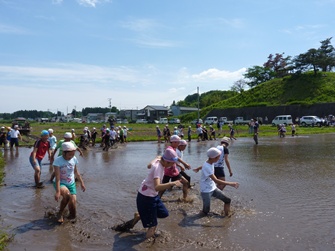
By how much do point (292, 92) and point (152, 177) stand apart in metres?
72.2

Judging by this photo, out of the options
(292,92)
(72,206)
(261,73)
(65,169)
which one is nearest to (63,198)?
(72,206)

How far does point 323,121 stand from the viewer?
159ft

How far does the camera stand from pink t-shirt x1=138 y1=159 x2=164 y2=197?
5.12 metres

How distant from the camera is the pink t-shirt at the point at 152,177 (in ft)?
16.8

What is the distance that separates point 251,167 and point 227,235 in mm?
7979

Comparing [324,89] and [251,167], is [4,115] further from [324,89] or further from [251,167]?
[251,167]

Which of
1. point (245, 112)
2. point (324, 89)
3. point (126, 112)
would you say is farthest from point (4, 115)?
point (324, 89)

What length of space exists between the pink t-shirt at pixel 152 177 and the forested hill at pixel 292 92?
205 ft

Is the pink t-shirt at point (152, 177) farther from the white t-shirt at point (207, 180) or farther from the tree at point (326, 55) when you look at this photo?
the tree at point (326, 55)

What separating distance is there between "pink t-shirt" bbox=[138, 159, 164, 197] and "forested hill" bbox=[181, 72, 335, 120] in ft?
205

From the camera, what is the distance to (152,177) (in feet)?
17.0

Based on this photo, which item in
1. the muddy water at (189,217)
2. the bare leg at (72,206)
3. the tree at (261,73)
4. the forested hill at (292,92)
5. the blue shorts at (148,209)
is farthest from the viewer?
the tree at (261,73)

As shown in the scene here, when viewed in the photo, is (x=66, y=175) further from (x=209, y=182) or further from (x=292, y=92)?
(x=292, y=92)

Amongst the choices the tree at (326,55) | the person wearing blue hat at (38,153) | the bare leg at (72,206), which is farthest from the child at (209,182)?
the tree at (326,55)
